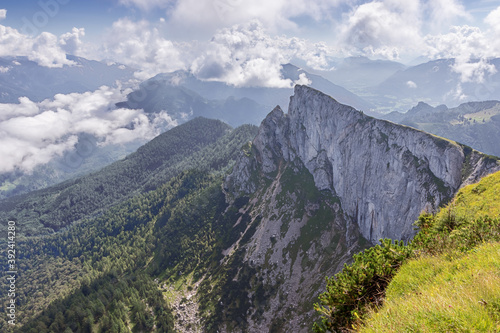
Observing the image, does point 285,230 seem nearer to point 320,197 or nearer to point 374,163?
point 320,197

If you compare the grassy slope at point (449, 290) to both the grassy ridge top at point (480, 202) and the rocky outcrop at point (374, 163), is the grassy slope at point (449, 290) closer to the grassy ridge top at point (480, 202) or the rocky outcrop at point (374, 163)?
the grassy ridge top at point (480, 202)

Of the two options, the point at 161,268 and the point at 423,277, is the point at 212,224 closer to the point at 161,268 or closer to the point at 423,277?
the point at 161,268

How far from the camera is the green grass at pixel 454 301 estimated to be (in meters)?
7.13

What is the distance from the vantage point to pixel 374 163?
103 metres

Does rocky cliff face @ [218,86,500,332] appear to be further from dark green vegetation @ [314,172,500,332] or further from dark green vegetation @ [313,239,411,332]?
dark green vegetation @ [313,239,411,332]

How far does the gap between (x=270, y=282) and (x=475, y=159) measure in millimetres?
96245

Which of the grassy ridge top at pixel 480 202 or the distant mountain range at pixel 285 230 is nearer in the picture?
the grassy ridge top at pixel 480 202

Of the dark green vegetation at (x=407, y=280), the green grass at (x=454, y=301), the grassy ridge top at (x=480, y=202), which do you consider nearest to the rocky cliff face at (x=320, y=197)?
the grassy ridge top at (x=480, y=202)

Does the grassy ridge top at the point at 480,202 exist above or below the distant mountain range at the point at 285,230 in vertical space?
above

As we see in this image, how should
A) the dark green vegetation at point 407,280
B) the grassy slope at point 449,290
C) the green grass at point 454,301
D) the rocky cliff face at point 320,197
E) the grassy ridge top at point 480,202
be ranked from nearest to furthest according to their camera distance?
the green grass at point 454,301 → the grassy slope at point 449,290 → the dark green vegetation at point 407,280 → the grassy ridge top at point 480,202 → the rocky cliff face at point 320,197

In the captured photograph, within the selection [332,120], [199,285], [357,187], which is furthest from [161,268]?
[332,120]

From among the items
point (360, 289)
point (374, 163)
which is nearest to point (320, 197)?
point (374, 163)

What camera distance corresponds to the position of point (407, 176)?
8638 cm

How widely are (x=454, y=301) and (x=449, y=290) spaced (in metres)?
2.04
